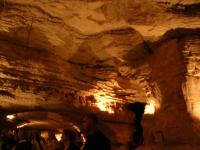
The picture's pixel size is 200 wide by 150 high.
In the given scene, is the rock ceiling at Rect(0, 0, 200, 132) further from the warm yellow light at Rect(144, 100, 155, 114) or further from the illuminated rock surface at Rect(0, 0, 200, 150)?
the warm yellow light at Rect(144, 100, 155, 114)

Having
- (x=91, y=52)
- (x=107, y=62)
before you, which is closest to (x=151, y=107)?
(x=107, y=62)

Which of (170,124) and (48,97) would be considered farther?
(48,97)

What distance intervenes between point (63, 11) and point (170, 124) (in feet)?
10.2

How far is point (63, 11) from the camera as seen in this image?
6.07 meters

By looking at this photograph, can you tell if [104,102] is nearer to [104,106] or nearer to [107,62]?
[104,106]

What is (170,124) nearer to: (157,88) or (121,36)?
(157,88)

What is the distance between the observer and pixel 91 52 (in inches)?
308

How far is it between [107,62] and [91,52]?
58cm

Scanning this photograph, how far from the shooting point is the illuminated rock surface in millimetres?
5773

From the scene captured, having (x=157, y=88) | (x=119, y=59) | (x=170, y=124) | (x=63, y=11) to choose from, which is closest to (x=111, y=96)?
(x=119, y=59)

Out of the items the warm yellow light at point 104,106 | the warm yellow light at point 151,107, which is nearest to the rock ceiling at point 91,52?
the warm yellow light at point 104,106

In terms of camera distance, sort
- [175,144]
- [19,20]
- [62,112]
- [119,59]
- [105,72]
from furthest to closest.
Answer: [62,112] < [105,72] < [119,59] < [19,20] < [175,144]

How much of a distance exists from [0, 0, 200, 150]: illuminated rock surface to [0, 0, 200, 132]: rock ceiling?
2 centimetres

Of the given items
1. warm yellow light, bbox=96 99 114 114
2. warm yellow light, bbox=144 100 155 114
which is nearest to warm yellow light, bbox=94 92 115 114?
warm yellow light, bbox=96 99 114 114
